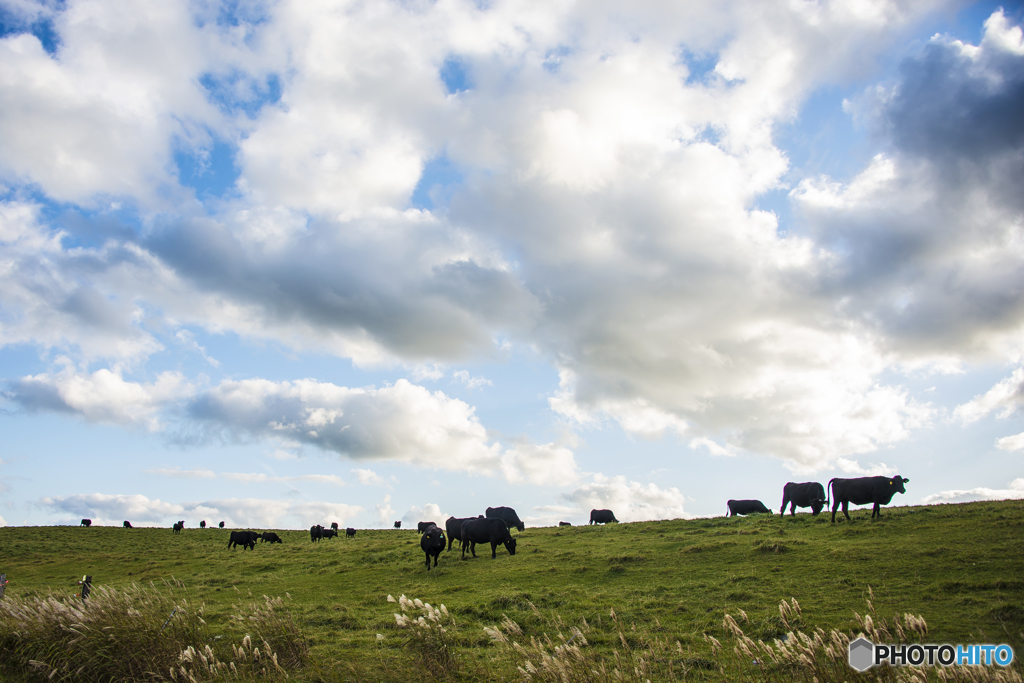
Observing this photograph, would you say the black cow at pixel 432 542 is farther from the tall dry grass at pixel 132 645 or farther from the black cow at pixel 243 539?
the black cow at pixel 243 539

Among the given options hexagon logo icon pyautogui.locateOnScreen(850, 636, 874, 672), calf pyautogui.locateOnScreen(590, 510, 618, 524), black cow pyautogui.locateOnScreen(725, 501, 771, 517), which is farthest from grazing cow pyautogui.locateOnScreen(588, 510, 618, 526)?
hexagon logo icon pyautogui.locateOnScreen(850, 636, 874, 672)

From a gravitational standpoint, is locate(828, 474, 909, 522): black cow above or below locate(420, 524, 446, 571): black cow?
above

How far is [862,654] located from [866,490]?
23278 mm

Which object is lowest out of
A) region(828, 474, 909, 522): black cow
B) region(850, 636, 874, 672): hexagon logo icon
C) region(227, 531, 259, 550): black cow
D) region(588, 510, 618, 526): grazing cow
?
region(227, 531, 259, 550): black cow

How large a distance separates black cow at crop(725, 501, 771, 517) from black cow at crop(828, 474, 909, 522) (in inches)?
654

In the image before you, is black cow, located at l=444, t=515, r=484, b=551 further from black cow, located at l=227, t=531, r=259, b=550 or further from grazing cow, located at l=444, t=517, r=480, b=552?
black cow, located at l=227, t=531, r=259, b=550

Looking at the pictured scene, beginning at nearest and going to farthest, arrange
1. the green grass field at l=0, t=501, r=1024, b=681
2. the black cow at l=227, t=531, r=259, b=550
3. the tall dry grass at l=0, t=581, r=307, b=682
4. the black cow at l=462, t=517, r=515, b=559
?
the tall dry grass at l=0, t=581, r=307, b=682, the green grass field at l=0, t=501, r=1024, b=681, the black cow at l=462, t=517, r=515, b=559, the black cow at l=227, t=531, r=259, b=550

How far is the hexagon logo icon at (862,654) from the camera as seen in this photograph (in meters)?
6.07

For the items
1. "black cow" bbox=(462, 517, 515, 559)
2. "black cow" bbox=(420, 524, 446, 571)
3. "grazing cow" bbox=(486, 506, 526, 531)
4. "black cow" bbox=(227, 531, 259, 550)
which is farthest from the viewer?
"black cow" bbox=(227, 531, 259, 550)

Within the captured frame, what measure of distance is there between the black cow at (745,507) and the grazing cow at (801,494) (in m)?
9.27

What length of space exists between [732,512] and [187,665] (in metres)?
40.8

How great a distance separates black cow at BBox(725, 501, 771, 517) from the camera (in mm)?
41844

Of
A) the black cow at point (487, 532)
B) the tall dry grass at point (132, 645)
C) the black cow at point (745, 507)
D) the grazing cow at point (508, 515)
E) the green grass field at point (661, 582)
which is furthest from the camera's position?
the black cow at point (745, 507)

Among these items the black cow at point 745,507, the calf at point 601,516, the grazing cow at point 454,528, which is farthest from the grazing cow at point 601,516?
the grazing cow at point 454,528
